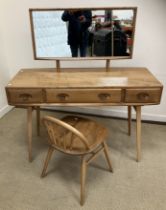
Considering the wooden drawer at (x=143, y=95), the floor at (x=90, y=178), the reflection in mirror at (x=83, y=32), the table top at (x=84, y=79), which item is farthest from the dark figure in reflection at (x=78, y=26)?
the floor at (x=90, y=178)

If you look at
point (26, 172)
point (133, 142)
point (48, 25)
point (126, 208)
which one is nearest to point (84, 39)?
point (48, 25)

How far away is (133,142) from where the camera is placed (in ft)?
6.66

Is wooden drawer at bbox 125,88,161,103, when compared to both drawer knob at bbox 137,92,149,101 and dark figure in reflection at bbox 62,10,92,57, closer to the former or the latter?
drawer knob at bbox 137,92,149,101

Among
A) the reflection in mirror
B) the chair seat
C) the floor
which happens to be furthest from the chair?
the reflection in mirror

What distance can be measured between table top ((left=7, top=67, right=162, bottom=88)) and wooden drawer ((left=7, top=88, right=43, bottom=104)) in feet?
0.10

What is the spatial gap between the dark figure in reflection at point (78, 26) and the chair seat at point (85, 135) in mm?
640

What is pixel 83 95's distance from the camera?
1518 mm

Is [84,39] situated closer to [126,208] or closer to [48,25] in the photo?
[48,25]

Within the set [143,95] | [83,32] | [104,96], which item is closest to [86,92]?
[104,96]

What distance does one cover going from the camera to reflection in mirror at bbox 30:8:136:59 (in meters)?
1.70

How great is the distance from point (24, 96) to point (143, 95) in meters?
0.88

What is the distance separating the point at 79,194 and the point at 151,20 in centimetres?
163

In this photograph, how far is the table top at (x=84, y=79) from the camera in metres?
1.52

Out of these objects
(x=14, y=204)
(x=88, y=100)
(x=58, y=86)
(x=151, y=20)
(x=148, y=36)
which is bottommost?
(x=14, y=204)
